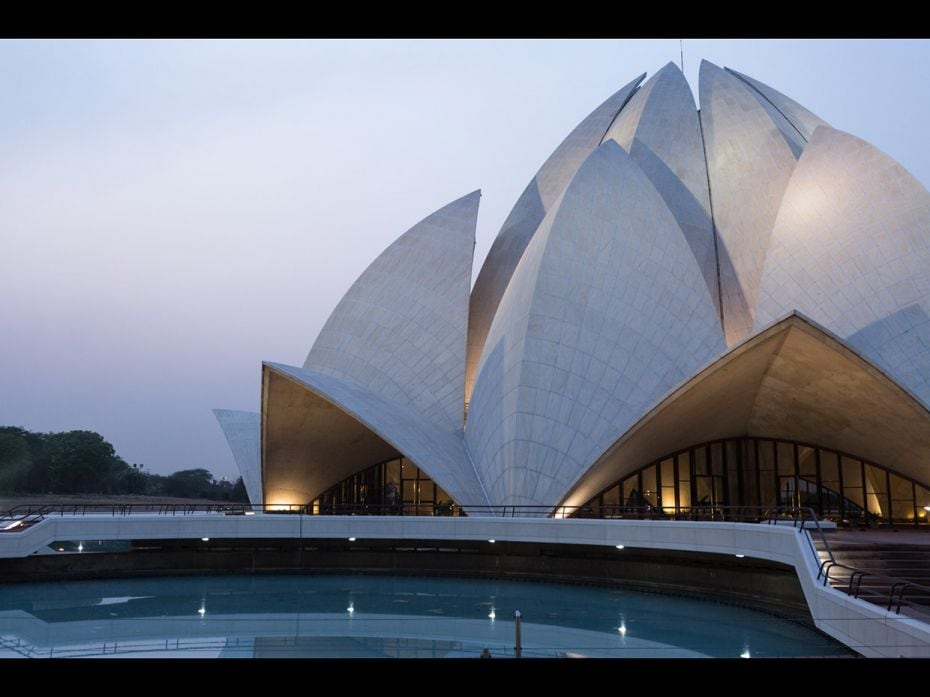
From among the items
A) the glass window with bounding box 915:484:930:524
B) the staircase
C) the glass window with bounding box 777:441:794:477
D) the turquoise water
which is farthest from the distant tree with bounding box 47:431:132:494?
the staircase

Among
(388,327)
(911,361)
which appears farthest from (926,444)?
(388,327)

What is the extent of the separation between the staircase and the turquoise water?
89 centimetres

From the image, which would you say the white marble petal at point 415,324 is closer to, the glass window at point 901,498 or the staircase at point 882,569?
the glass window at point 901,498

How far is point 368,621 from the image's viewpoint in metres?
10.8

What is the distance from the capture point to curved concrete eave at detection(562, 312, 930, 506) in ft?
70.0

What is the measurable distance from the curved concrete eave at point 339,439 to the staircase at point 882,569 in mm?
10615

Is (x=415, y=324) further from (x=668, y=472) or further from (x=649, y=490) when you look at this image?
(x=668, y=472)

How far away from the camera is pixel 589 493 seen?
2438 centimetres

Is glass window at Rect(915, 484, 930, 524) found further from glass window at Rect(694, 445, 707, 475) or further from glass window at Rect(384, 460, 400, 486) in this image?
glass window at Rect(384, 460, 400, 486)

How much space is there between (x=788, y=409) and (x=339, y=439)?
14178 mm

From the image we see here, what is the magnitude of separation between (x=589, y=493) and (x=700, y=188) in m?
11.6

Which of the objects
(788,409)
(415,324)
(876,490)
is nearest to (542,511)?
(788,409)

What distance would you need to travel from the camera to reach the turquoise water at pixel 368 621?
9.41m
